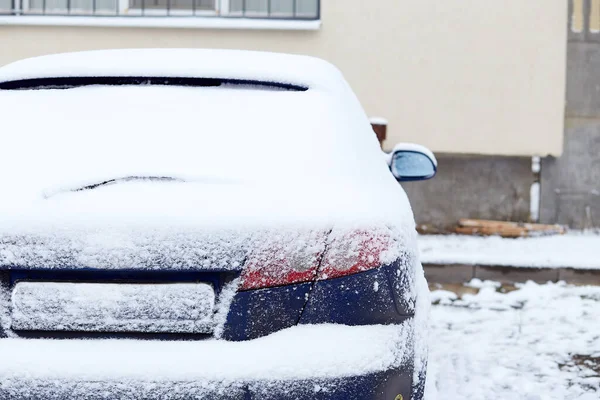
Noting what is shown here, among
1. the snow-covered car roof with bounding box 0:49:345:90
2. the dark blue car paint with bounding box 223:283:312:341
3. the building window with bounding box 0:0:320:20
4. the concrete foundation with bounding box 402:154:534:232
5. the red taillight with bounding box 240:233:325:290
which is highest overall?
the building window with bounding box 0:0:320:20

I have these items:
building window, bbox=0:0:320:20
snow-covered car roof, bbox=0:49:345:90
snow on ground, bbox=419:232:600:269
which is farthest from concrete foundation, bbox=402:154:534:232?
snow-covered car roof, bbox=0:49:345:90

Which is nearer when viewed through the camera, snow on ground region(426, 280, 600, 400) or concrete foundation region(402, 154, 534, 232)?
snow on ground region(426, 280, 600, 400)

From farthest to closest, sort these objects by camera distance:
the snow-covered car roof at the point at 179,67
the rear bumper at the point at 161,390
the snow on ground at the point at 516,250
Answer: the snow on ground at the point at 516,250, the snow-covered car roof at the point at 179,67, the rear bumper at the point at 161,390

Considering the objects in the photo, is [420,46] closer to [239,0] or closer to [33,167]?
[239,0]

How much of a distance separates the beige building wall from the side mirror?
14.2 ft

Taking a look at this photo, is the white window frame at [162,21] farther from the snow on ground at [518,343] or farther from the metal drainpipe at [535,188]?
the snow on ground at [518,343]

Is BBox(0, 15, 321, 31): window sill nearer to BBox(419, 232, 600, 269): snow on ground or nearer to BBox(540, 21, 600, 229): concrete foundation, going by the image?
BBox(419, 232, 600, 269): snow on ground

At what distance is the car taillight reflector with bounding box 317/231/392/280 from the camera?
1.92 meters

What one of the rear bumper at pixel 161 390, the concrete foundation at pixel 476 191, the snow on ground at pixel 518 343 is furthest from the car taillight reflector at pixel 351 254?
the concrete foundation at pixel 476 191

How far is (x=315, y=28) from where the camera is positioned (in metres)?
7.52

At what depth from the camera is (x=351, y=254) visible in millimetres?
1936

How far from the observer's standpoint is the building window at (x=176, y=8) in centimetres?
778

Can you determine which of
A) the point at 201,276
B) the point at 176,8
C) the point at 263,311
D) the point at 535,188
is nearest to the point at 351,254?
the point at 263,311

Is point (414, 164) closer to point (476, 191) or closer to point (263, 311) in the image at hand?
point (263, 311)
